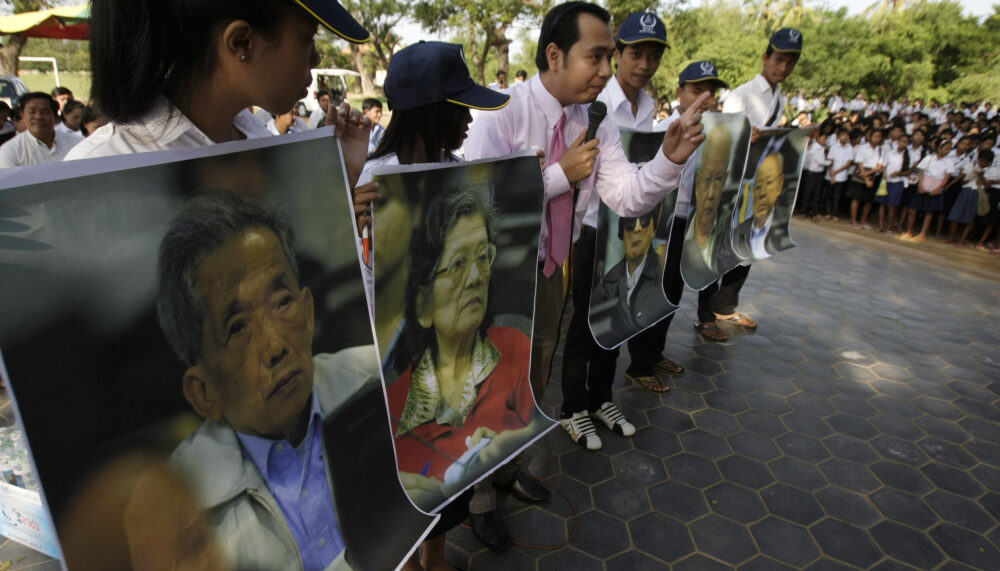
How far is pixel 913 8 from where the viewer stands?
1237 inches

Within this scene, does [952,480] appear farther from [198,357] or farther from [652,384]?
[198,357]

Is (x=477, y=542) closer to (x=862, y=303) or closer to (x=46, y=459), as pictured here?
(x=46, y=459)

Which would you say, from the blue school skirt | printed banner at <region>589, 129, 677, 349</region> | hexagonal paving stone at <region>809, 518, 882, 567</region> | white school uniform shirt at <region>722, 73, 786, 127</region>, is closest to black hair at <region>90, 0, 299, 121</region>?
printed banner at <region>589, 129, 677, 349</region>

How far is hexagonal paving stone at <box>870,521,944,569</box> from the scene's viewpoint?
232 centimetres

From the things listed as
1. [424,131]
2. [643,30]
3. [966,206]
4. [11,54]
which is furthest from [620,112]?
[11,54]

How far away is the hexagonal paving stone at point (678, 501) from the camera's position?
2.53 meters

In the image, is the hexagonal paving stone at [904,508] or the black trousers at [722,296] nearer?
the hexagonal paving stone at [904,508]

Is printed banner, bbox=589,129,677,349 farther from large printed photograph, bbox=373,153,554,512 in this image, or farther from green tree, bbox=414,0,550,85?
green tree, bbox=414,0,550,85

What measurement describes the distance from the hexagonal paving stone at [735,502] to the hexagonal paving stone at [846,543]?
0.23 m

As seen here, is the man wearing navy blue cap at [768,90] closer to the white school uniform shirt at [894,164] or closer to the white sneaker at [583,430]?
the white sneaker at [583,430]

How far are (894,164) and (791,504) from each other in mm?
8321

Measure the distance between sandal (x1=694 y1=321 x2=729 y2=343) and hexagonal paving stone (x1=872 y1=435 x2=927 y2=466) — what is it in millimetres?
1373

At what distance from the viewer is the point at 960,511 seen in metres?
2.62

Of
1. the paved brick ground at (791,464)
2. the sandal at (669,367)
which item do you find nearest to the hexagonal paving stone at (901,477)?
the paved brick ground at (791,464)
